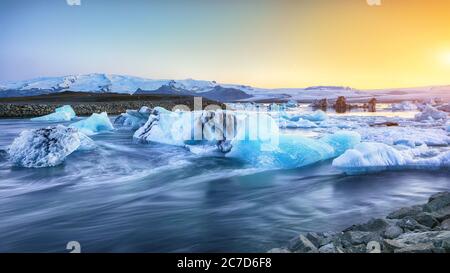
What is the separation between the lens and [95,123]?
20.1ft

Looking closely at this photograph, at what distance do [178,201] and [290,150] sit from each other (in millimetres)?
1723

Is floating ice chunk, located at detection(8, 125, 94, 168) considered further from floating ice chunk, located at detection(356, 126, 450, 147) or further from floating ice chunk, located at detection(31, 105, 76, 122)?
floating ice chunk, located at detection(356, 126, 450, 147)

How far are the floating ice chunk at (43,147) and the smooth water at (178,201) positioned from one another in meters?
0.13

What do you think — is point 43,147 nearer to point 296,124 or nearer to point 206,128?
point 206,128

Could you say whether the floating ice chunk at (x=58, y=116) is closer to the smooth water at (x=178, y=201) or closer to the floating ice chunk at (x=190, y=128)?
the smooth water at (x=178, y=201)

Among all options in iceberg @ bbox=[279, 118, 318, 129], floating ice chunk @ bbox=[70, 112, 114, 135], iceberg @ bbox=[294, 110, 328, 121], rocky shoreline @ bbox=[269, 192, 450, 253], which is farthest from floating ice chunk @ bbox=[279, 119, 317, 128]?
rocky shoreline @ bbox=[269, 192, 450, 253]

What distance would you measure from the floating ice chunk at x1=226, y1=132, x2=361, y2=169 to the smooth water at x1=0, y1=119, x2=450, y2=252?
17 cm

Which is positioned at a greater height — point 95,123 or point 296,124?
point 95,123

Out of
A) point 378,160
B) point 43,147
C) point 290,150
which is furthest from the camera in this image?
point 290,150

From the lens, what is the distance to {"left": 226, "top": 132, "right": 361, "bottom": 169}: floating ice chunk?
450 centimetres

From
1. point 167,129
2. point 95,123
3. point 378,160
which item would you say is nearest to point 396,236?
point 378,160

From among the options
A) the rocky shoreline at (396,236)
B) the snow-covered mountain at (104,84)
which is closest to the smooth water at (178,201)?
the rocky shoreline at (396,236)

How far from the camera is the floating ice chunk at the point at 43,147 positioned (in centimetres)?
398
